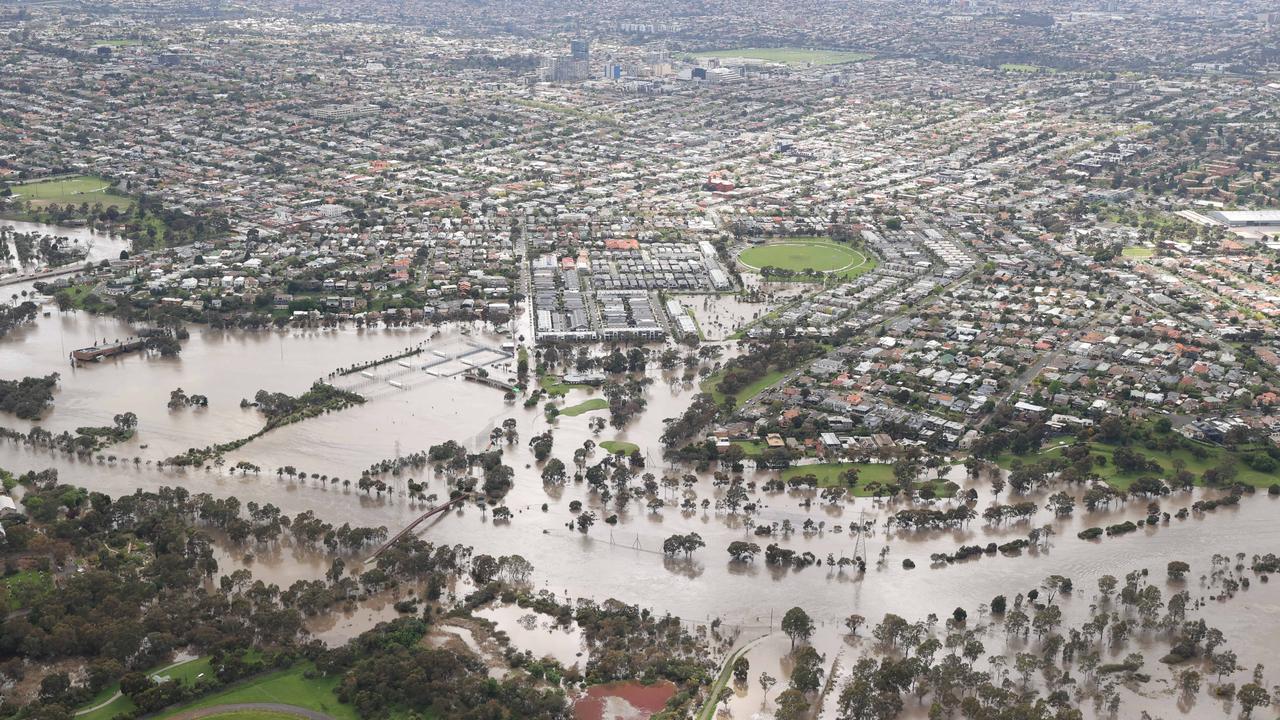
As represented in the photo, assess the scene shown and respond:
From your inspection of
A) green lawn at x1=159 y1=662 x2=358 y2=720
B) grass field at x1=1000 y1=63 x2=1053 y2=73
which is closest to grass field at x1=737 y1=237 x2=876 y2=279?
green lawn at x1=159 y1=662 x2=358 y2=720

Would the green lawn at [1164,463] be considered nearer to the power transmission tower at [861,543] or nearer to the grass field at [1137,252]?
the power transmission tower at [861,543]

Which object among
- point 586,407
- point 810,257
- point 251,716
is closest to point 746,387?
point 586,407

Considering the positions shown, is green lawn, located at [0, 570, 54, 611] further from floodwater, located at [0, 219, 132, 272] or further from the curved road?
floodwater, located at [0, 219, 132, 272]

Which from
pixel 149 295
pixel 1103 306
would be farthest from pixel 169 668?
pixel 1103 306

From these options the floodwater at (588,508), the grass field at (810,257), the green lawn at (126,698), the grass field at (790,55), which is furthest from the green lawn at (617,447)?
the grass field at (790,55)

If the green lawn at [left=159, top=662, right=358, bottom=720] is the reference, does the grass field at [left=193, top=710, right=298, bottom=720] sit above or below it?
below

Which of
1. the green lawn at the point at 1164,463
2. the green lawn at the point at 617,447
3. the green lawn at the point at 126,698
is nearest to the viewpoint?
the green lawn at the point at 126,698

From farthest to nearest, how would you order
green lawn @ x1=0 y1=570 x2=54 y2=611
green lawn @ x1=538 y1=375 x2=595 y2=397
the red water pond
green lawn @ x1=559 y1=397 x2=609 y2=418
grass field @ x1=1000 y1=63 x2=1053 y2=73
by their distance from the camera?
grass field @ x1=1000 y1=63 x2=1053 y2=73 → green lawn @ x1=538 y1=375 x2=595 y2=397 → green lawn @ x1=559 y1=397 x2=609 y2=418 → green lawn @ x1=0 y1=570 x2=54 y2=611 → the red water pond
